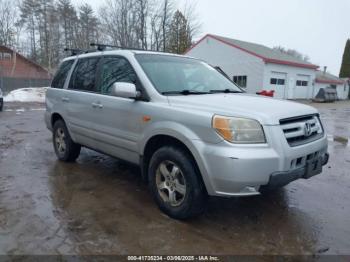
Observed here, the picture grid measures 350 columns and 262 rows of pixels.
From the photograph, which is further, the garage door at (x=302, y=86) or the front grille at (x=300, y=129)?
the garage door at (x=302, y=86)

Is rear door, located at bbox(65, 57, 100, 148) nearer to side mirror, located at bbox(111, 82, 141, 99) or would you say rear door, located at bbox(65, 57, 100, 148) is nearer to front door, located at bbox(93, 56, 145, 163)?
front door, located at bbox(93, 56, 145, 163)

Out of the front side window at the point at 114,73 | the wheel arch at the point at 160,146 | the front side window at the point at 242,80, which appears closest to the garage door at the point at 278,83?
the front side window at the point at 242,80

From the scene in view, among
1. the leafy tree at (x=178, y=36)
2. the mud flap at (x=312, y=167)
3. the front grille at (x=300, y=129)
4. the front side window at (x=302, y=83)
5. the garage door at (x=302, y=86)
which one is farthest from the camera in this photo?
the leafy tree at (x=178, y=36)

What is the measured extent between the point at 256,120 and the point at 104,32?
39.9 m

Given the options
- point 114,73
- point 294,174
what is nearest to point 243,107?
point 294,174

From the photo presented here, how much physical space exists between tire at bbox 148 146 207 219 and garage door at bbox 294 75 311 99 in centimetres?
2981

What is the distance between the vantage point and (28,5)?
135 ft

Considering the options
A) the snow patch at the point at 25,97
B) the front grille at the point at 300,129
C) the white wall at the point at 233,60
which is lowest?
the snow patch at the point at 25,97

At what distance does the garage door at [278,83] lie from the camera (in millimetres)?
27261

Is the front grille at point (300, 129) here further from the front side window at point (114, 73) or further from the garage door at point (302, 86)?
the garage door at point (302, 86)

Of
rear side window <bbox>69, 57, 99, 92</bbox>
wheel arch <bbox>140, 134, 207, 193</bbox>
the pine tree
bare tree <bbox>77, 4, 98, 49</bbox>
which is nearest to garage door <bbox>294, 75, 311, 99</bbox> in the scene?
the pine tree

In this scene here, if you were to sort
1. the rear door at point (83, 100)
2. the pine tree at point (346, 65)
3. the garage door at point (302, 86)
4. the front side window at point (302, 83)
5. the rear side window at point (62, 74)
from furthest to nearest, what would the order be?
the pine tree at point (346, 65) → the front side window at point (302, 83) → the garage door at point (302, 86) → the rear side window at point (62, 74) → the rear door at point (83, 100)

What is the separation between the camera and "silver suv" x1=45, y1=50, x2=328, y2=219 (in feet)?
9.32

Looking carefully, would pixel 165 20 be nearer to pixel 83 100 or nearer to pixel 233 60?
pixel 233 60
